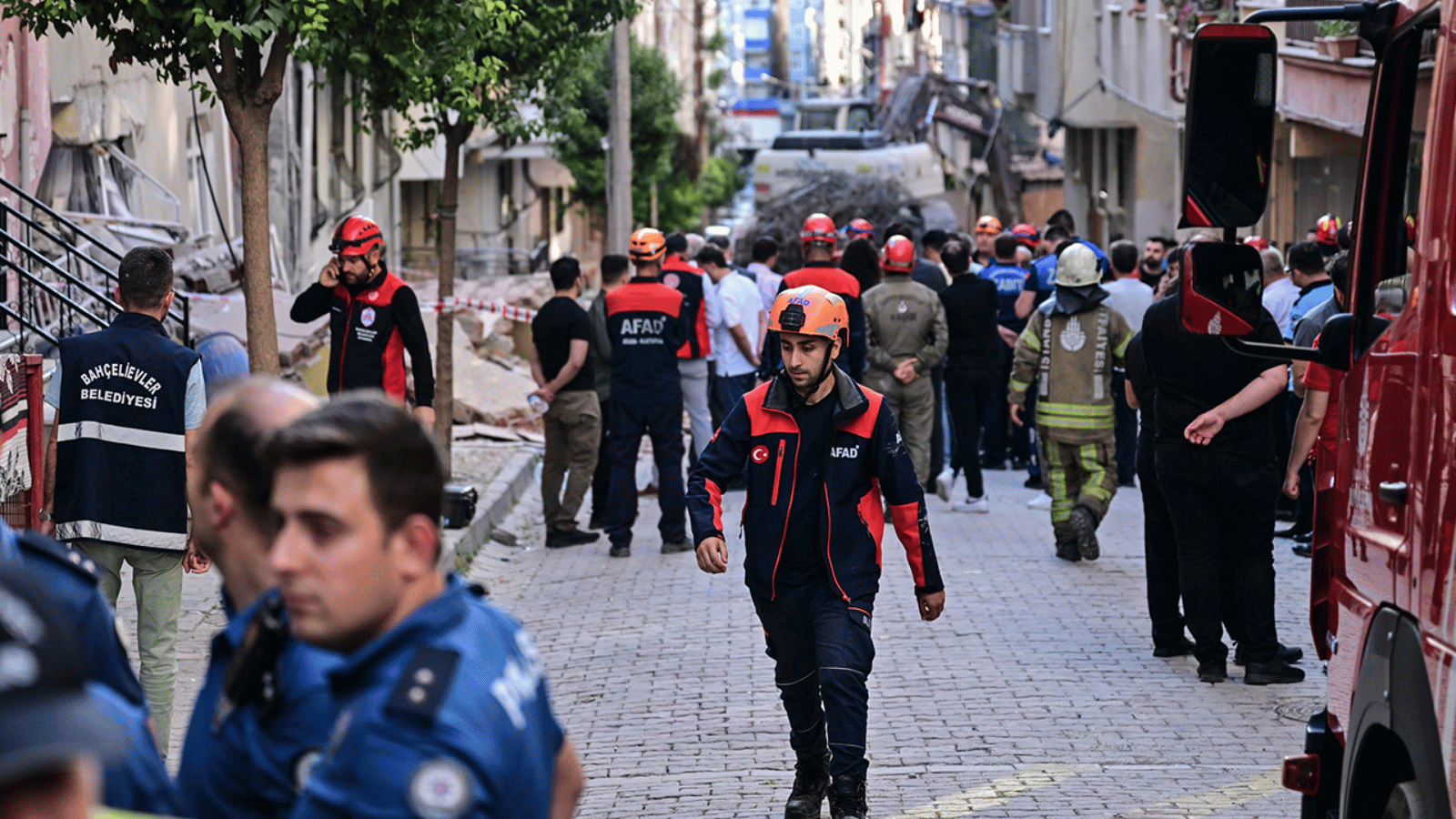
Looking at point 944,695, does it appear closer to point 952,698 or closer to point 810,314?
point 952,698

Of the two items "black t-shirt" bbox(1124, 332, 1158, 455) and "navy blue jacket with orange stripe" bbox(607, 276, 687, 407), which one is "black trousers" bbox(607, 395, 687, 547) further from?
"black t-shirt" bbox(1124, 332, 1158, 455)

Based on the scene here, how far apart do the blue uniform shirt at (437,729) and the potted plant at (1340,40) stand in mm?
16200

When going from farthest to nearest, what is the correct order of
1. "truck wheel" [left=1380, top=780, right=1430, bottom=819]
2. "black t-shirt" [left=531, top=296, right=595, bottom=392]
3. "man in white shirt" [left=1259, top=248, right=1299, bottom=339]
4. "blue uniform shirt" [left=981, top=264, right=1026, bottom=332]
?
"blue uniform shirt" [left=981, top=264, right=1026, bottom=332]
"man in white shirt" [left=1259, top=248, right=1299, bottom=339]
"black t-shirt" [left=531, top=296, right=595, bottom=392]
"truck wheel" [left=1380, top=780, right=1430, bottom=819]

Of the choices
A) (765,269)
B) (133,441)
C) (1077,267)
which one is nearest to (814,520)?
(133,441)

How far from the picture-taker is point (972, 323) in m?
13.9

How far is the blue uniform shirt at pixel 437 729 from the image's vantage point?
6.97 ft

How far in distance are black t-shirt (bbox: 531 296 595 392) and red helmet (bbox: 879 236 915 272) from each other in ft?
6.90

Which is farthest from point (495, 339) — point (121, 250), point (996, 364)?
point (996, 364)

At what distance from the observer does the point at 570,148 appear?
42062 mm

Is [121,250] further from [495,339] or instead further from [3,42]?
[495,339]

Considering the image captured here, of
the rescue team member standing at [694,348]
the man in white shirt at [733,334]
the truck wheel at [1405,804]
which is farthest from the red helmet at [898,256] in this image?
the truck wheel at [1405,804]

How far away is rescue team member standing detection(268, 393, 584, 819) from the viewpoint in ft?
7.02

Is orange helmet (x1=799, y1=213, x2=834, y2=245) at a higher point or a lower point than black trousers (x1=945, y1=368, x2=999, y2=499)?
higher

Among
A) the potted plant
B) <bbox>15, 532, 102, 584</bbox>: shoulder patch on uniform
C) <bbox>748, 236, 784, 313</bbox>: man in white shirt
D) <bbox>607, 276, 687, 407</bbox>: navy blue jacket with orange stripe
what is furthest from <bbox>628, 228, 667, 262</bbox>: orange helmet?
<bbox>15, 532, 102, 584</bbox>: shoulder patch on uniform
